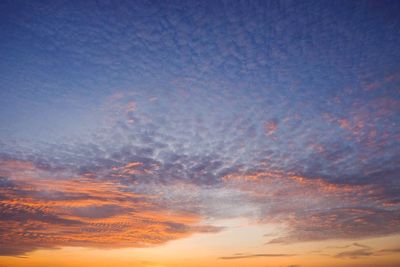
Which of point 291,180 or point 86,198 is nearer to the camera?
point 291,180

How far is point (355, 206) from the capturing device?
113ft

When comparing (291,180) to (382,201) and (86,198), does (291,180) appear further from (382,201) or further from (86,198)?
(86,198)

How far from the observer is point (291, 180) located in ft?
91.7

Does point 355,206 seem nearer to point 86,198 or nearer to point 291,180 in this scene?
point 291,180

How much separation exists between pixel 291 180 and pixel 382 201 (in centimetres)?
1348

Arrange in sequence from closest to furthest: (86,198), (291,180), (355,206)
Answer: (291,180) → (86,198) → (355,206)

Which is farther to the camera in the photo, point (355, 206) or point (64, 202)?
point (355, 206)

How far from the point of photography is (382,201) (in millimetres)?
32656

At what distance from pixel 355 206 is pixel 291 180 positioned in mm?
12643

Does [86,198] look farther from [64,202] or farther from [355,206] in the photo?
[355,206]

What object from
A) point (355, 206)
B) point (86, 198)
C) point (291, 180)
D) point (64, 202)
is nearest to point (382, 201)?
point (355, 206)

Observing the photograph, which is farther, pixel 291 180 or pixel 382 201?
pixel 382 201

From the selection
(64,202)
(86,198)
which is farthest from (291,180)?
(64,202)

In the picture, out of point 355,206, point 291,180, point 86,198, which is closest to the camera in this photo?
point 291,180
